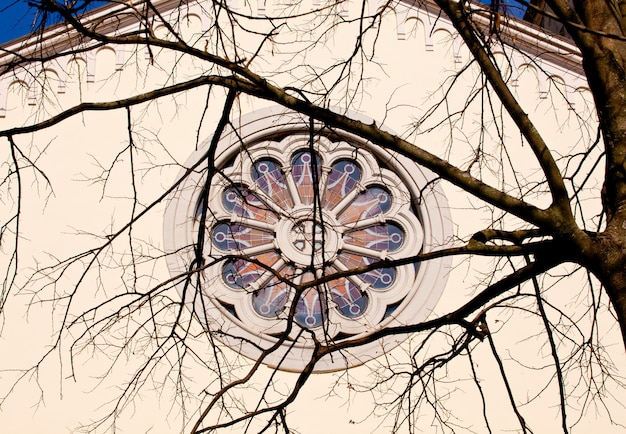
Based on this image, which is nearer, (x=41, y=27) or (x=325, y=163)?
(x=41, y=27)

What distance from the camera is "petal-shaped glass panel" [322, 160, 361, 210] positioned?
9477mm

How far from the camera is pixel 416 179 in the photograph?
30.2 feet

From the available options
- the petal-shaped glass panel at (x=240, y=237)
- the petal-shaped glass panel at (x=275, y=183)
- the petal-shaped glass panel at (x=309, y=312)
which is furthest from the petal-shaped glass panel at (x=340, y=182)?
the petal-shaped glass panel at (x=309, y=312)

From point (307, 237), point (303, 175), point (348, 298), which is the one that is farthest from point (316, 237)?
point (303, 175)

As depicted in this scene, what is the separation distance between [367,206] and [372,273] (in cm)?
76

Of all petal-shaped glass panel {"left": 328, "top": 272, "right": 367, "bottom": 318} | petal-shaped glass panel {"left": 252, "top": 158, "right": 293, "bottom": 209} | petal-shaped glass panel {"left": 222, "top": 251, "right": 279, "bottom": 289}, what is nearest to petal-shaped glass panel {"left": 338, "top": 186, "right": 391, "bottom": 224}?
petal-shaped glass panel {"left": 252, "top": 158, "right": 293, "bottom": 209}

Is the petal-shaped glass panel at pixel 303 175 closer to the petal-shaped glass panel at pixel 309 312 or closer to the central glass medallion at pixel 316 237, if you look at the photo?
the central glass medallion at pixel 316 237

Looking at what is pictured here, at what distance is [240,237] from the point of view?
30.3 feet

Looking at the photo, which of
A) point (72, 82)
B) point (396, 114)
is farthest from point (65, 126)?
point (396, 114)

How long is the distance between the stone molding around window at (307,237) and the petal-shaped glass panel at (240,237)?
0.01 meters

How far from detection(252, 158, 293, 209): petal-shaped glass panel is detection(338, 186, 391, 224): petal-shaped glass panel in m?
0.57

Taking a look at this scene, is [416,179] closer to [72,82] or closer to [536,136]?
[72,82]

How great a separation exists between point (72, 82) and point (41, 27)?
4.54 metres

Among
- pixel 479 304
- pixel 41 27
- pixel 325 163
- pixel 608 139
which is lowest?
pixel 479 304
